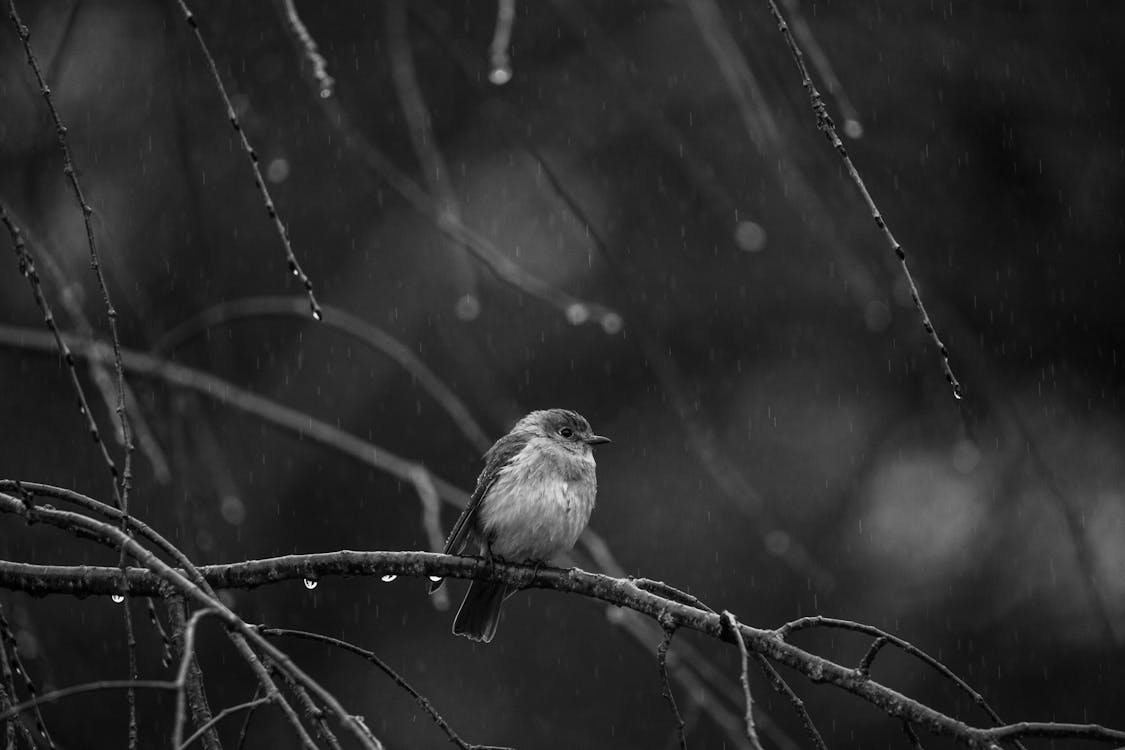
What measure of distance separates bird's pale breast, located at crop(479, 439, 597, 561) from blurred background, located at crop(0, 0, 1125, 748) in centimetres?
339

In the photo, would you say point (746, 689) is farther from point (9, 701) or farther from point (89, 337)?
point (89, 337)

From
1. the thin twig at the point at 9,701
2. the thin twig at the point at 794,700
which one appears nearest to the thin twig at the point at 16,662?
the thin twig at the point at 9,701

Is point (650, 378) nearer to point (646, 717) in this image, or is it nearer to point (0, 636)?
point (646, 717)

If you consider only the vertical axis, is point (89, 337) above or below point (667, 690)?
above

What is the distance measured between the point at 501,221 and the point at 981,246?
11.2ft

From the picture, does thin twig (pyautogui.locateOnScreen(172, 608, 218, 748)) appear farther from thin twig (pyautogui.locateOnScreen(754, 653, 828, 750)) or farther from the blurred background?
the blurred background

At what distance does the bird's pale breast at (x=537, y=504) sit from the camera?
449cm

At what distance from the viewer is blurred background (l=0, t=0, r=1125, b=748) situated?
848 cm

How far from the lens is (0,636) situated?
6.69 feet

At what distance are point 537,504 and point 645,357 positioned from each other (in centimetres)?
393

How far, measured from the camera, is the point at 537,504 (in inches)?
180

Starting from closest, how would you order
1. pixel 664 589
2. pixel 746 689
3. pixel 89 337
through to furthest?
1. pixel 746 689
2. pixel 89 337
3. pixel 664 589

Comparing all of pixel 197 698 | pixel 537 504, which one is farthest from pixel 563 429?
pixel 197 698

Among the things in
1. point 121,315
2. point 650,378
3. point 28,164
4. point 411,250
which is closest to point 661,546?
point 650,378
